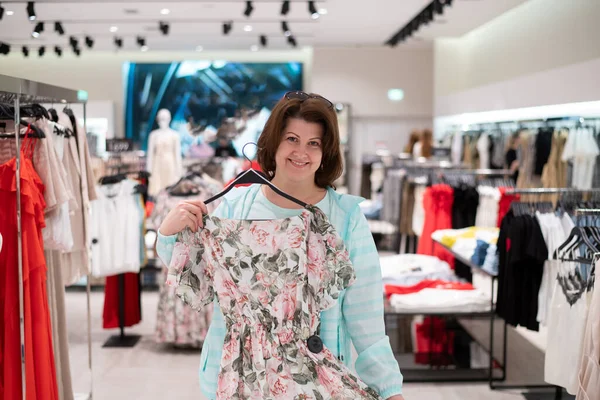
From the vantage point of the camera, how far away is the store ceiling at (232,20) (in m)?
9.05

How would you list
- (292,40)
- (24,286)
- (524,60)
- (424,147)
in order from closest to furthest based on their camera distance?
1. (24,286)
2. (524,60)
3. (424,147)
4. (292,40)

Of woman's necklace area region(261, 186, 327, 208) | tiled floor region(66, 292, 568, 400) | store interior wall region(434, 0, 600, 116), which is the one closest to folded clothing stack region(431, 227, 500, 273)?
tiled floor region(66, 292, 568, 400)

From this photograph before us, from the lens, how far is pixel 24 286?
3.06 m

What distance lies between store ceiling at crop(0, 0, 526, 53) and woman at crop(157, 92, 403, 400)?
7138mm

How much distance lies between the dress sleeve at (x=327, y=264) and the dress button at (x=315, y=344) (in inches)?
3.5

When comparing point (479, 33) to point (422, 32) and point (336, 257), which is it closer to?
point (422, 32)

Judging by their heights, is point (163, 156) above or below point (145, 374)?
above

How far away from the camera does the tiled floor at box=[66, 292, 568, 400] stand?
15.0ft

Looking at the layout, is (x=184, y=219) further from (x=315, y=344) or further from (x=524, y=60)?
(x=524, y=60)

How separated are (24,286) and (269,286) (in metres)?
1.60

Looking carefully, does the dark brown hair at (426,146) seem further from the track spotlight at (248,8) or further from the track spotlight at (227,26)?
the track spotlight at (248,8)

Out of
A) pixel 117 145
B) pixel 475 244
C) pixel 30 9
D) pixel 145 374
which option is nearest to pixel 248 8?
pixel 30 9

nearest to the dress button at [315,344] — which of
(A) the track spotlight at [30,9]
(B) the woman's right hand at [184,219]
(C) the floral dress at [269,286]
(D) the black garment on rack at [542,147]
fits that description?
(C) the floral dress at [269,286]

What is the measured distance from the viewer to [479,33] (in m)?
10.7
